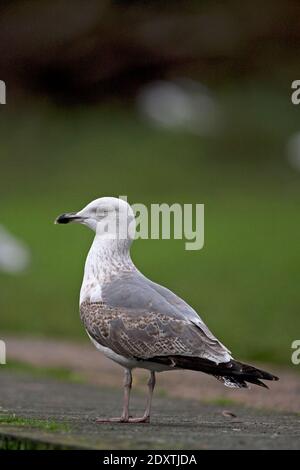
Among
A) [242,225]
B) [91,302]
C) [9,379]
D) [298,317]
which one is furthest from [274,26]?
[91,302]

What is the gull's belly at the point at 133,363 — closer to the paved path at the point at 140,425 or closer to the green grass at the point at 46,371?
the paved path at the point at 140,425

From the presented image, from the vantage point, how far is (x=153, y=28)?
1412 inches

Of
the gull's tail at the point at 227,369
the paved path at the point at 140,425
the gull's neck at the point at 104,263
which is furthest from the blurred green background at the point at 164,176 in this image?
the gull's tail at the point at 227,369

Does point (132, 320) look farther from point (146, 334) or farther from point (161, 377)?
point (161, 377)

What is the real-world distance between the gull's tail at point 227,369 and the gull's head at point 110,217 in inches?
34.2

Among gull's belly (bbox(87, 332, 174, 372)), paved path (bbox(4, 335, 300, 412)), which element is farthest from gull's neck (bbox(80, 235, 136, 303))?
paved path (bbox(4, 335, 300, 412))

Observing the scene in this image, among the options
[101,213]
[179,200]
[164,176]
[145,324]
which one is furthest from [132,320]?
[164,176]

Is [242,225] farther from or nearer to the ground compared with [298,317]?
farther from the ground

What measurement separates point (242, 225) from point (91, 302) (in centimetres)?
1785

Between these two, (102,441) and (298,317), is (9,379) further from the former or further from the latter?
(298,317)

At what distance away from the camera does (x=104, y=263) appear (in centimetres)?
685

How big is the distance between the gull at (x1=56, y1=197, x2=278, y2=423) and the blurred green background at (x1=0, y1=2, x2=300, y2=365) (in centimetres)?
677

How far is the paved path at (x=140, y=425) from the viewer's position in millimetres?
5492
